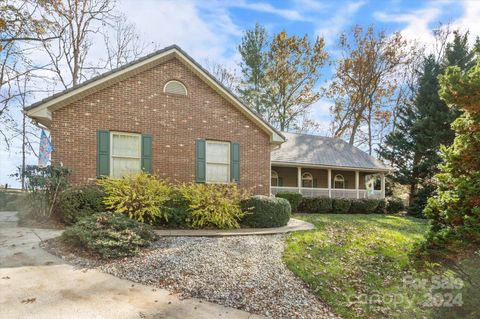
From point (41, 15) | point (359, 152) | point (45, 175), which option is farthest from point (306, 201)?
point (41, 15)

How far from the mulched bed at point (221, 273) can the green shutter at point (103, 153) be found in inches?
164

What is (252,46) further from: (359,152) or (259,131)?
(259,131)

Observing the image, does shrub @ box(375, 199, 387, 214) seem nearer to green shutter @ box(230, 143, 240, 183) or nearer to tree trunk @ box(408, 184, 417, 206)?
tree trunk @ box(408, 184, 417, 206)

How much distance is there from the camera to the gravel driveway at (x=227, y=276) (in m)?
4.76

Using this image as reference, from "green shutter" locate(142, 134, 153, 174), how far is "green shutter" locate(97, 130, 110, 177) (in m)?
1.15

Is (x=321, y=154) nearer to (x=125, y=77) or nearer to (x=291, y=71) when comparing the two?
(x=291, y=71)

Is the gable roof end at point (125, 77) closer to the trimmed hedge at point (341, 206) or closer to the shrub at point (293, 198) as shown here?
the shrub at point (293, 198)

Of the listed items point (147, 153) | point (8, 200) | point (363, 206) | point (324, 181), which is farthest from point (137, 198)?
point (324, 181)

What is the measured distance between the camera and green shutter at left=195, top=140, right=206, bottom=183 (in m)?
12.1

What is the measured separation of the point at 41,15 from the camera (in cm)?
1433

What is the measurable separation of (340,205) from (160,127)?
38.8 feet

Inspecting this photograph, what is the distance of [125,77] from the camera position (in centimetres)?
1130

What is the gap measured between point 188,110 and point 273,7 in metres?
5.24

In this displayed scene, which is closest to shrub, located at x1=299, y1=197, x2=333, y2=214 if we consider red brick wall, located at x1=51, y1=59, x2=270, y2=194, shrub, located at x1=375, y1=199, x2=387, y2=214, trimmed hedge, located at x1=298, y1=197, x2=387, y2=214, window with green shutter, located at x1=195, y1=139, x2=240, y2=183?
trimmed hedge, located at x1=298, y1=197, x2=387, y2=214
